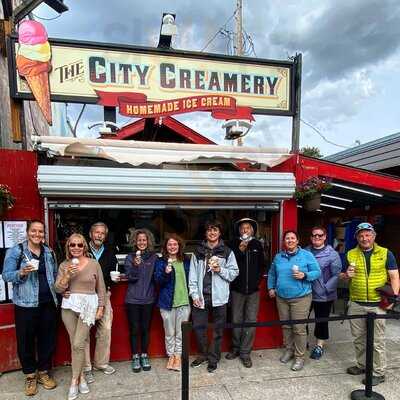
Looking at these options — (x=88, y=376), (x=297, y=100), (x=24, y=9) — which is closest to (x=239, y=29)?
(x=297, y=100)

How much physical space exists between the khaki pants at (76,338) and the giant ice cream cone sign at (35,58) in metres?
2.58

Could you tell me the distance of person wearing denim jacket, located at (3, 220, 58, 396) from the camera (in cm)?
348

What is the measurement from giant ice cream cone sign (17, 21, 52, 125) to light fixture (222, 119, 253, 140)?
236cm

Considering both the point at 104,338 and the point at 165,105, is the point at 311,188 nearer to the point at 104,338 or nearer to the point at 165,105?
the point at 165,105

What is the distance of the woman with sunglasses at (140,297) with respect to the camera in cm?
402

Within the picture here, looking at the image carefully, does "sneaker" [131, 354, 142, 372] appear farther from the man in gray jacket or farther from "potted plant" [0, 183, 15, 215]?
"potted plant" [0, 183, 15, 215]

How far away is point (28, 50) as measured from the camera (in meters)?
4.49

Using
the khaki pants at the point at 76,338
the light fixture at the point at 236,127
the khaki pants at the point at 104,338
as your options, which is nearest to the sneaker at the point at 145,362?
the khaki pants at the point at 104,338

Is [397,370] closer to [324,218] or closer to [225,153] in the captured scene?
[225,153]

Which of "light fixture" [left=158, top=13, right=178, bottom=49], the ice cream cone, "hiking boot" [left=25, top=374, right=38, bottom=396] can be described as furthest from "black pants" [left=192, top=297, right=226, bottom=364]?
"light fixture" [left=158, top=13, right=178, bottom=49]

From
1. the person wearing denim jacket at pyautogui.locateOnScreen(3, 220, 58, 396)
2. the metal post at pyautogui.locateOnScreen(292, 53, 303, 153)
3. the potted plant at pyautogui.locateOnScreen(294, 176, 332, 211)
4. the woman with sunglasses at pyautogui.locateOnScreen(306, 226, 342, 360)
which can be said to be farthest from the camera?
the metal post at pyautogui.locateOnScreen(292, 53, 303, 153)

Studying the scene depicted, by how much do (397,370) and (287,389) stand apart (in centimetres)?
136

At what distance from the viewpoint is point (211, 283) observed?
404 centimetres

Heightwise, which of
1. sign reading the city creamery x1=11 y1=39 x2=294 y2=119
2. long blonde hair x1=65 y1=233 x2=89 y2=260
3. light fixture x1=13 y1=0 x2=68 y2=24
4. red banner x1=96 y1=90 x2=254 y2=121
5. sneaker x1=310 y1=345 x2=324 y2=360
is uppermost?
light fixture x1=13 y1=0 x2=68 y2=24
